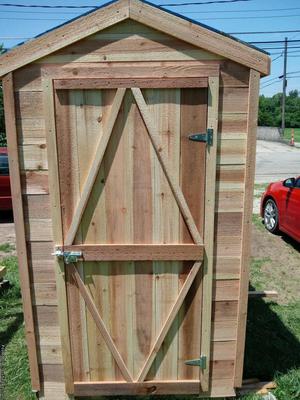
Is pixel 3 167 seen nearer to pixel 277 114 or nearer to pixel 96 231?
pixel 96 231

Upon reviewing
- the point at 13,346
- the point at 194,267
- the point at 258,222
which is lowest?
the point at 13,346

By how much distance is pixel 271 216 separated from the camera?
7820 mm

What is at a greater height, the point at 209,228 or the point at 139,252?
the point at 209,228

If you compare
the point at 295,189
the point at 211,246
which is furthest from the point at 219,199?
the point at 295,189

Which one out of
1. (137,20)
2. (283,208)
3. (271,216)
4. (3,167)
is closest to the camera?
(137,20)

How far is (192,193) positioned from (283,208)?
4.91 metres

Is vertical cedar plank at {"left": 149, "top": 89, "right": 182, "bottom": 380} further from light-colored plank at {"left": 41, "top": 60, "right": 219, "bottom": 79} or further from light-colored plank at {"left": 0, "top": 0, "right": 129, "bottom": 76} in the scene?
light-colored plank at {"left": 0, "top": 0, "right": 129, "bottom": 76}

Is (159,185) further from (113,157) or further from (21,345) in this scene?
(21,345)

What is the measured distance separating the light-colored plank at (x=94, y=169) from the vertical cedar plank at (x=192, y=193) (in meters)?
0.48

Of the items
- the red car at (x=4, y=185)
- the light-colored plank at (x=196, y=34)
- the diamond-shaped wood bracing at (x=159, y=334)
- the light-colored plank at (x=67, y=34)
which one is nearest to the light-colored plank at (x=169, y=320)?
the diamond-shaped wood bracing at (x=159, y=334)

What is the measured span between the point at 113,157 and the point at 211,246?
3.45 ft

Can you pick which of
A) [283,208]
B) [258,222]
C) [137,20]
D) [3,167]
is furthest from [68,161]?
[258,222]

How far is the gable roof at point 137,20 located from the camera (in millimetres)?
2551

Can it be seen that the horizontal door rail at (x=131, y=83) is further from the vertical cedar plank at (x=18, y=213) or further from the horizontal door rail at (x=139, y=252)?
the horizontal door rail at (x=139, y=252)
